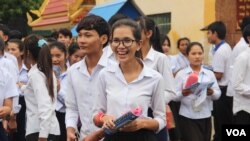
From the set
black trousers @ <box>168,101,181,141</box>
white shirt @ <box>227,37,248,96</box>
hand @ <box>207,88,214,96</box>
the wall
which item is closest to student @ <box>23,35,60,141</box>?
hand @ <box>207,88,214,96</box>

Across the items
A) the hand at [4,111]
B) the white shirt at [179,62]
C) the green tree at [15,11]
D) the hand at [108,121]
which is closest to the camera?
the hand at [108,121]

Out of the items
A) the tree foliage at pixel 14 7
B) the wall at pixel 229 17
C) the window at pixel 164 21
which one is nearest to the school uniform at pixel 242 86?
the wall at pixel 229 17

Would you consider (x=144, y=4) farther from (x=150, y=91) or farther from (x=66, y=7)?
(x=150, y=91)

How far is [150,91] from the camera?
173 inches

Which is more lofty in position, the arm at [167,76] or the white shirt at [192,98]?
the arm at [167,76]

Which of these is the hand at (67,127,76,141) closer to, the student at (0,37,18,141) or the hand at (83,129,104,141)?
the hand at (83,129,104,141)

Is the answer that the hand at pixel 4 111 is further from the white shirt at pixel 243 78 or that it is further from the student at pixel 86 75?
the white shirt at pixel 243 78

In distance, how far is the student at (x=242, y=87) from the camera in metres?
7.72

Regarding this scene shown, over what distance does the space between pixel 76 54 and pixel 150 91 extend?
3969 mm

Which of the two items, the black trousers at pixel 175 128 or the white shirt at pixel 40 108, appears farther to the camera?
the black trousers at pixel 175 128

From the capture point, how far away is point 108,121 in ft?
13.5

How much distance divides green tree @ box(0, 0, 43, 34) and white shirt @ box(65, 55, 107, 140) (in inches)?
1082

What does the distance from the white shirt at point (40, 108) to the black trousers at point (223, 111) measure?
13.9 feet

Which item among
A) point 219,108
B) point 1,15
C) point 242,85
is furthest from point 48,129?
point 1,15
